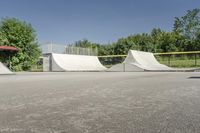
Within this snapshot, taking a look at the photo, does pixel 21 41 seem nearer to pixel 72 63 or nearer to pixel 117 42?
pixel 72 63

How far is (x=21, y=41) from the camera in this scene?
2686 cm

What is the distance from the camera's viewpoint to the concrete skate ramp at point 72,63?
2578 cm

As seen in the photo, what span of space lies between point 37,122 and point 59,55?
80.2ft

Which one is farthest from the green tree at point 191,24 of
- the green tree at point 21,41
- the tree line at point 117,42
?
the green tree at point 21,41

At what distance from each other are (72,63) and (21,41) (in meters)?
5.92

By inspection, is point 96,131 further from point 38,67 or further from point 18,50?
point 38,67

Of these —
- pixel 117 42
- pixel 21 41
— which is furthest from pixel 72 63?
pixel 117 42

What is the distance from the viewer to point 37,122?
3420 mm

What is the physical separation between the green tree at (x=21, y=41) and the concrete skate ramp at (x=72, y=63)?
9.75 ft

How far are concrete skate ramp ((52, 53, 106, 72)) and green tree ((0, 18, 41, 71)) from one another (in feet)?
9.75

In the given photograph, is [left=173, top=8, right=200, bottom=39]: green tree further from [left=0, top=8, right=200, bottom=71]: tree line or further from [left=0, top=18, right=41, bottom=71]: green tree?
[left=0, top=18, right=41, bottom=71]: green tree

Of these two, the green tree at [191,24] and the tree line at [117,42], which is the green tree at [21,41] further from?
the green tree at [191,24]

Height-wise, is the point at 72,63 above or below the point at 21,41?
below

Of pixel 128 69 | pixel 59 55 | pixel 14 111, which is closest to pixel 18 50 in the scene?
pixel 59 55
